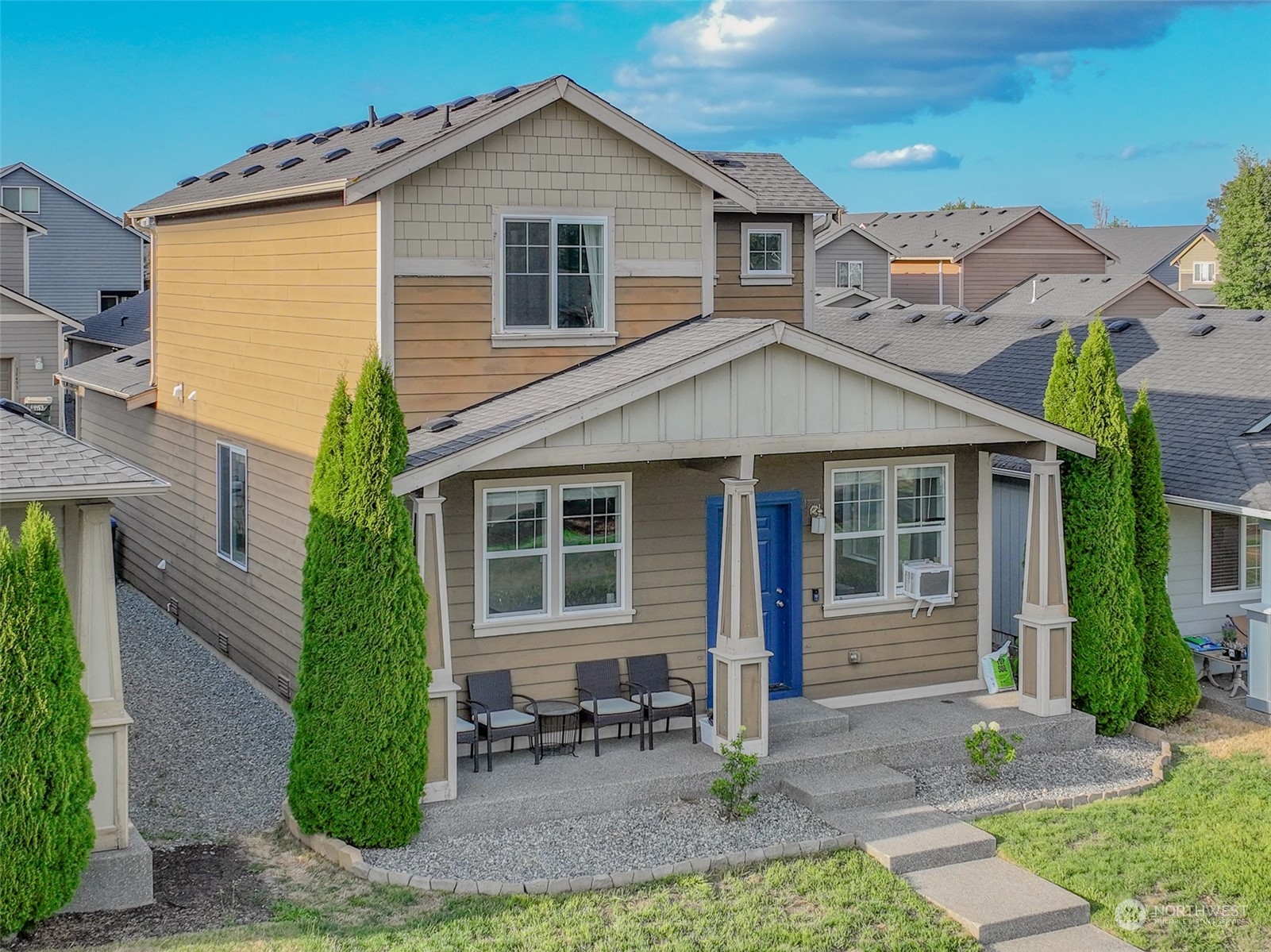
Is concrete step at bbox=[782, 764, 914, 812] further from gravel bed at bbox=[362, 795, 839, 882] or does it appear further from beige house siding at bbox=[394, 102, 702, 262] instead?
beige house siding at bbox=[394, 102, 702, 262]

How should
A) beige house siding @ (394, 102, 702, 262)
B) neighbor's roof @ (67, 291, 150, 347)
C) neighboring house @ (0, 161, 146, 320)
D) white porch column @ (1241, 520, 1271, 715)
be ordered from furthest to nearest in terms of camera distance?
neighboring house @ (0, 161, 146, 320)
neighbor's roof @ (67, 291, 150, 347)
white porch column @ (1241, 520, 1271, 715)
beige house siding @ (394, 102, 702, 262)

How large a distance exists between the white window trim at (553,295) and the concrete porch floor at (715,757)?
3914 millimetres

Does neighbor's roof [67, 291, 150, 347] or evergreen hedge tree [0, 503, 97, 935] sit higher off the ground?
neighbor's roof [67, 291, 150, 347]

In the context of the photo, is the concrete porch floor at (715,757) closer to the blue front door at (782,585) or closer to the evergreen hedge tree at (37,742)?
the blue front door at (782,585)

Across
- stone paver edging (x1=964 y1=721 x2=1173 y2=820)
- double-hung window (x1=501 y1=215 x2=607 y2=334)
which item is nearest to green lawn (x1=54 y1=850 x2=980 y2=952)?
stone paver edging (x1=964 y1=721 x2=1173 y2=820)

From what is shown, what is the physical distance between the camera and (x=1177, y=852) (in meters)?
11.0

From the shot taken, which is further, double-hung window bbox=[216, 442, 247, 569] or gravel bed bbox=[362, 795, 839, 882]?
double-hung window bbox=[216, 442, 247, 569]

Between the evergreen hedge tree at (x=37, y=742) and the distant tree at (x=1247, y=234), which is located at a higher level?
the distant tree at (x=1247, y=234)

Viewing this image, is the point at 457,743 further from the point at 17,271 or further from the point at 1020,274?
the point at 1020,274

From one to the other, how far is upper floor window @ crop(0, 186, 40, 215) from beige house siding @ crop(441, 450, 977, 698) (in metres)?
39.1

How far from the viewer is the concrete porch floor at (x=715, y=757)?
11578 millimetres

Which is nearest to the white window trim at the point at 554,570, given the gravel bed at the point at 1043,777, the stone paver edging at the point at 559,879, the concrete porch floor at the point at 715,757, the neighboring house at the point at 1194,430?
the concrete porch floor at the point at 715,757

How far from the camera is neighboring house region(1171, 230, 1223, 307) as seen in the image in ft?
215

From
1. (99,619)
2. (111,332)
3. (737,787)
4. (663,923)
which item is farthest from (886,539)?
(111,332)
